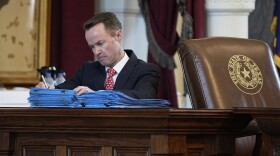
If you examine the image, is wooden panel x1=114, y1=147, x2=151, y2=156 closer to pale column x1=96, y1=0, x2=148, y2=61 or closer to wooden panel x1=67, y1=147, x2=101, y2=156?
wooden panel x1=67, y1=147, x2=101, y2=156

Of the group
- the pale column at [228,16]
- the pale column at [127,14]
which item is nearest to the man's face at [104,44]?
the pale column at [228,16]

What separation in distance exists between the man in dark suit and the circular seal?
1.36 feet

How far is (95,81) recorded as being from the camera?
4.86m

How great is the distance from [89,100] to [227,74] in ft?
3.60

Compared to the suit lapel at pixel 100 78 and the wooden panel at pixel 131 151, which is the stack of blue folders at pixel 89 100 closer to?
the wooden panel at pixel 131 151

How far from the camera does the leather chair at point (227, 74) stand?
459cm

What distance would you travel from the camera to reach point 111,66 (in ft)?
16.0

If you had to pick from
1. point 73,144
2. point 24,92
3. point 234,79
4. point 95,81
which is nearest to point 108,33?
point 95,81

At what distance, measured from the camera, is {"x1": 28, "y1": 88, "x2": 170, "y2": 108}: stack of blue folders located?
3.78 m

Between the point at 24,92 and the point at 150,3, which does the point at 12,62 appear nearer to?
the point at 24,92

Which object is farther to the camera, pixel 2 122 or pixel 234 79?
pixel 234 79

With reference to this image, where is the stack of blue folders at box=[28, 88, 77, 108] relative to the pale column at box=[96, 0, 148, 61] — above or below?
below

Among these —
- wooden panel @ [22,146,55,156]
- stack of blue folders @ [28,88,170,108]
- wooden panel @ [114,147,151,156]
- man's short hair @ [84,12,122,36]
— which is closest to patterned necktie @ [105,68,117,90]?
man's short hair @ [84,12,122,36]

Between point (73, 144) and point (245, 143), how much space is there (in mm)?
1013
